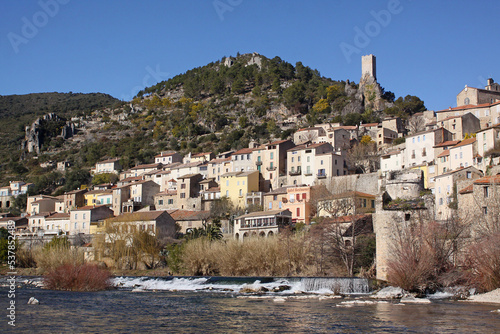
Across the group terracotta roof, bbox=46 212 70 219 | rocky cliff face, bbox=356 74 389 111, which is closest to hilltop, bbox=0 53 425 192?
rocky cliff face, bbox=356 74 389 111

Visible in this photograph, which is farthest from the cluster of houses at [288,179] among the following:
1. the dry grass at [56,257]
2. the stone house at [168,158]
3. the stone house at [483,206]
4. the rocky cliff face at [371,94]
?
the rocky cliff face at [371,94]

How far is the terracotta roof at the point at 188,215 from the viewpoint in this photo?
64.8 meters

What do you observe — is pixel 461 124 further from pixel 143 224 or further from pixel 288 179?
pixel 143 224

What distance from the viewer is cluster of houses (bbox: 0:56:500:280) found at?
179 ft

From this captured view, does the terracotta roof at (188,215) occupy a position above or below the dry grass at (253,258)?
above

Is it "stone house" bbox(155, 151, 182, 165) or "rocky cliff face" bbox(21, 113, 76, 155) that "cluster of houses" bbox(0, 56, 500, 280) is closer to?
"stone house" bbox(155, 151, 182, 165)

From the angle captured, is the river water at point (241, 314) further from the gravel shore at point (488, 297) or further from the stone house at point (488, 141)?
the stone house at point (488, 141)

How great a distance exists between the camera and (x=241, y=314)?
24.3 metres

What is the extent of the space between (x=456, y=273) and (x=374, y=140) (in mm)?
56164

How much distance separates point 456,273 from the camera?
29938 mm

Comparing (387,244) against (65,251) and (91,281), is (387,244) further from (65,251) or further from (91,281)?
(65,251)

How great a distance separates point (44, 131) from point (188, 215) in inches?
3379

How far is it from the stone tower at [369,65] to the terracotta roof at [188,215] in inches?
2374

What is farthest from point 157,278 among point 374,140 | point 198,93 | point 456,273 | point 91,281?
point 198,93
